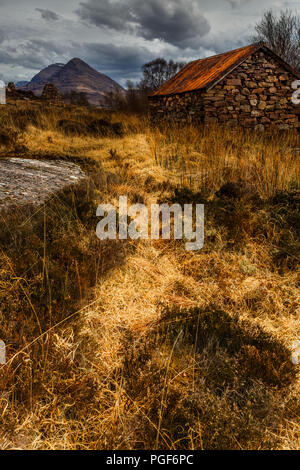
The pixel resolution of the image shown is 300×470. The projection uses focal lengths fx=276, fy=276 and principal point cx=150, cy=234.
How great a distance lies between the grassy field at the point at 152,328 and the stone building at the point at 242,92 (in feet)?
22.1

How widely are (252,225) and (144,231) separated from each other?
4.43 feet

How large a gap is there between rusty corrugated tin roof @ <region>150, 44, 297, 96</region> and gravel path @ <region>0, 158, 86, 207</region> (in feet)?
21.9

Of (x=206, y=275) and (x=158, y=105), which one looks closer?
(x=206, y=275)

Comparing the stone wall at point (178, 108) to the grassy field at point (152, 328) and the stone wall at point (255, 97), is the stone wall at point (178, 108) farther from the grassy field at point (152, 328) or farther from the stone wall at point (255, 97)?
the grassy field at point (152, 328)

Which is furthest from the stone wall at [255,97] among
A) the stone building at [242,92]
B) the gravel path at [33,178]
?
the gravel path at [33,178]

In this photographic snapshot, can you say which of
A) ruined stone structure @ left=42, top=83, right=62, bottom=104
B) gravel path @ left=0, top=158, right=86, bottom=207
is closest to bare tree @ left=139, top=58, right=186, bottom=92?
ruined stone structure @ left=42, top=83, right=62, bottom=104

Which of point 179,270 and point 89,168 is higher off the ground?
point 89,168

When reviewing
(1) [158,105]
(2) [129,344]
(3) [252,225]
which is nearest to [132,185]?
(3) [252,225]

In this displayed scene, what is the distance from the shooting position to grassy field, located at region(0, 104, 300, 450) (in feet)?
4.68

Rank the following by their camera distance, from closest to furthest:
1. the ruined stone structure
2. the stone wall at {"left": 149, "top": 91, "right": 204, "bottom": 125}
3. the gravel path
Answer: the gravel path, the stone wall at {"left": 149, "top": 91, "right": 204, "bottom": 125}, the ruined stone structure

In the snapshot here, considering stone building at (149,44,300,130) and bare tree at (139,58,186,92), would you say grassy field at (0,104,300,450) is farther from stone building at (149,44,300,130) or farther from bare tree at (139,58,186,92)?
bare tree at (139,58,186,92)

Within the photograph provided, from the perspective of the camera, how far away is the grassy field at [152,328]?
1.43m
